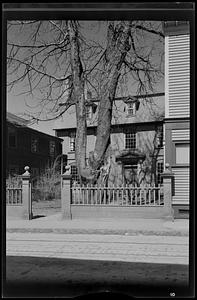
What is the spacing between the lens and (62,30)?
2668 millimetres

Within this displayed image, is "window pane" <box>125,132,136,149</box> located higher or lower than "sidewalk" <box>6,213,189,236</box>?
higher

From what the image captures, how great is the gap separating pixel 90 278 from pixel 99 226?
58cm

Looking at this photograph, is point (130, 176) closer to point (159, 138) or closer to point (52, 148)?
point (159, 138)

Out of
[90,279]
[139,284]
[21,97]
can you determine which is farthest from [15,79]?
[139,284]

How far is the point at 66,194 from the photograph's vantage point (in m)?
2.90

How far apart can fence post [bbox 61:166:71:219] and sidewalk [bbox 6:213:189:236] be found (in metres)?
0.06

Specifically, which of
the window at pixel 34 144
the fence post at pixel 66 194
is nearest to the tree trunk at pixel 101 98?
the fence post at pixel 66 194

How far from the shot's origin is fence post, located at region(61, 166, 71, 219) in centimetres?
280

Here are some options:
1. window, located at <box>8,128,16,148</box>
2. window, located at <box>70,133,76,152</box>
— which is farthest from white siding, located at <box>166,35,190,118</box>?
window, located at <box>8,128,16,148</box>

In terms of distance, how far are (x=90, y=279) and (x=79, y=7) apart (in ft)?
5.92

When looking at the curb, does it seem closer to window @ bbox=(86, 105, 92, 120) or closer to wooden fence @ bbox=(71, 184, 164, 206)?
wooden fence @ bbox=(71, 184, 164, 206)

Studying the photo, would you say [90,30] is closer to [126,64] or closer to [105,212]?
[126,64]

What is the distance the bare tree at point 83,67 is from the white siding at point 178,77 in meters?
0.09

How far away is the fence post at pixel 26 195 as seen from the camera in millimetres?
2680
